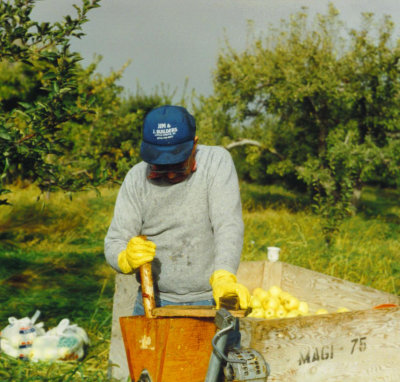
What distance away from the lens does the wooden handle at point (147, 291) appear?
1.76m

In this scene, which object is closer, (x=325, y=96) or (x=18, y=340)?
(x=18, y=340)

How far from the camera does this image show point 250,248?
22.3 feet

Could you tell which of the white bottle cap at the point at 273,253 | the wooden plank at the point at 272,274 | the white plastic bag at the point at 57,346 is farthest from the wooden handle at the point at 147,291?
the white bottle cap at the point at 273,253

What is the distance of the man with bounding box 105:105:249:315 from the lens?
6.68 feet

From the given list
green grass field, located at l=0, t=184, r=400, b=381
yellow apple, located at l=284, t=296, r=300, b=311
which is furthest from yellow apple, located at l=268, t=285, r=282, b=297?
green grass field, located at l=0, t=184, r=400, b=381

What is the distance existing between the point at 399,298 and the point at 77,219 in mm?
6095

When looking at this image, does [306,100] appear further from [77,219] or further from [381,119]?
[77,219]

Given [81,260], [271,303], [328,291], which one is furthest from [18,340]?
[81,260]

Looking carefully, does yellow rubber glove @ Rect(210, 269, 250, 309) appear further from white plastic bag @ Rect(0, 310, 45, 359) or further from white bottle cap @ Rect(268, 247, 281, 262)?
white bottle cap @ Rect(268, 247, 281, 262)

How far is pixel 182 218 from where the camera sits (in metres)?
2.17

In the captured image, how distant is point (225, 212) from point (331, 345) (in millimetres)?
1124

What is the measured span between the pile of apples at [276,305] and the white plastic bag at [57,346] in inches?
55.6

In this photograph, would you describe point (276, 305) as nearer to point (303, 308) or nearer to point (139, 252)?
point (303, 308)

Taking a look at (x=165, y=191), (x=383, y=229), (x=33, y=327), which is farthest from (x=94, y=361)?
(x=383, y=229)
